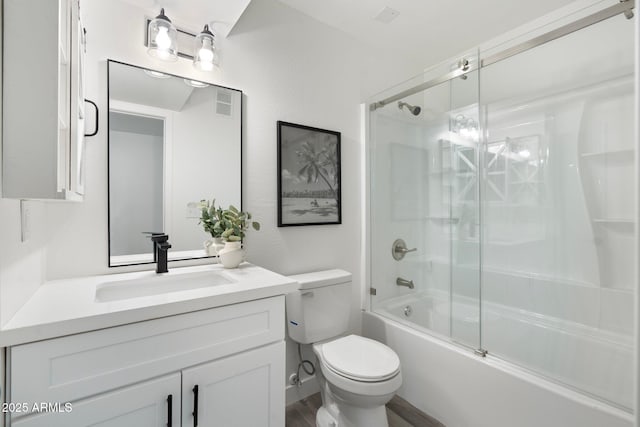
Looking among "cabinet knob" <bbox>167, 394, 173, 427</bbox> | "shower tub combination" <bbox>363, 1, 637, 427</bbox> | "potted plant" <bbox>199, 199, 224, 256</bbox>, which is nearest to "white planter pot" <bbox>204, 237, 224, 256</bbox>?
"potted plant" <bbox>199, 199, 224, 256</bbox>

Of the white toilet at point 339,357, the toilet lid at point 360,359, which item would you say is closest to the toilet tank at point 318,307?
the white toilet at point 339,357

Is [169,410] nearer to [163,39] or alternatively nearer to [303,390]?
[303,390]

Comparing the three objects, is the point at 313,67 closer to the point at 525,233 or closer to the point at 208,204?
the point at 208,204

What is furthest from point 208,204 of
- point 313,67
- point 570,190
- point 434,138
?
point 570,190

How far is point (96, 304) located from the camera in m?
0.97

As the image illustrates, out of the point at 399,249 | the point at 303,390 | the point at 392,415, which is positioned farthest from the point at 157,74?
the point at 392,415

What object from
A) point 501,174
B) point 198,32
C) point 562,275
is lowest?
point 562,275

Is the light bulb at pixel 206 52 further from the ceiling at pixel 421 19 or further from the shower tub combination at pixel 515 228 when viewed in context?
the shower tub combination at pixel 515 228

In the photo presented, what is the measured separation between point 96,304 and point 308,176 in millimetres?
1322

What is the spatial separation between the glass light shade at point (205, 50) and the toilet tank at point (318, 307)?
1.25 metres

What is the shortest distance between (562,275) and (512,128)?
0.95m

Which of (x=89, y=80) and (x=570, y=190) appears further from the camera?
(x=570, y=190)

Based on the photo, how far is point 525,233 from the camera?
1855 millimetres

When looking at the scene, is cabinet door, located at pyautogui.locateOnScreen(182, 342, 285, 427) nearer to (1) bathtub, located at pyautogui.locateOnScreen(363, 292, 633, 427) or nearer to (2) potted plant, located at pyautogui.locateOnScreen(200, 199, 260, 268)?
(2) potted plant, located at pyautogui.locateOnScreen(200, 199, 260, 268)
